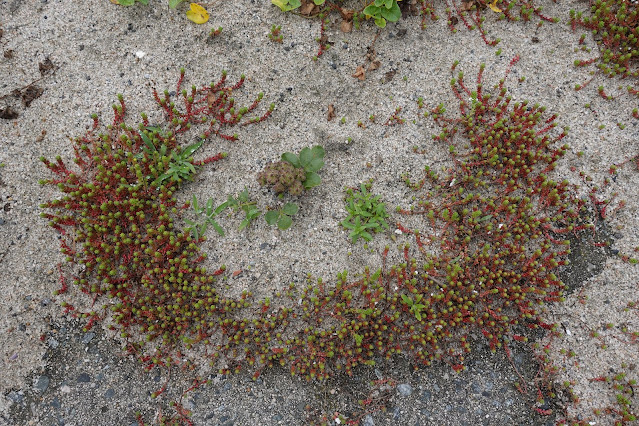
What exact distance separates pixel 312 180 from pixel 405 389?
2131mm

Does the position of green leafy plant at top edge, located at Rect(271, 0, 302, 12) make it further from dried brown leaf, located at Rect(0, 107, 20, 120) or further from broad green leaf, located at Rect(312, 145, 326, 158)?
dried brown leaf, located at Rect(0, 107, 20, 120)

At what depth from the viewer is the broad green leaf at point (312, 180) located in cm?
416

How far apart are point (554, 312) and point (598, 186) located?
1415 millimetres

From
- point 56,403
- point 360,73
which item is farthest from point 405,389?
point 360,73

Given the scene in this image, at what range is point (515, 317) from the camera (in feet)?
13.5

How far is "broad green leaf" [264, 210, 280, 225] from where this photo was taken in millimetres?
4180

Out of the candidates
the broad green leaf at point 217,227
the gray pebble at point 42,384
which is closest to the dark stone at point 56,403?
the gray pebble at point 42,384

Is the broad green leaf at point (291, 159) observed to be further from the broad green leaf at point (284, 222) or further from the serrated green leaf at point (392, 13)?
the serrated green leaf at point (392, 13)

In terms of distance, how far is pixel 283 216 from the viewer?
13.8 feet

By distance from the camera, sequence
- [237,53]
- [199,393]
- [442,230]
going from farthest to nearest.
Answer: [237,53] < [442,230] < [199,393]

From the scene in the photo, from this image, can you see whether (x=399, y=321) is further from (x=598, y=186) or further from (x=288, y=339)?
(x=598, y=186)

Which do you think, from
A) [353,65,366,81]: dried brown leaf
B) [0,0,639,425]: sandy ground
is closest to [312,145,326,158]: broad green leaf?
[0,0,639,425]: sandy ground

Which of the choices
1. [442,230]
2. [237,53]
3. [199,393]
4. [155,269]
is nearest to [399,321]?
[442,230]

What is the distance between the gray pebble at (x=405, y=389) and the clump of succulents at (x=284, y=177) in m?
2.04
